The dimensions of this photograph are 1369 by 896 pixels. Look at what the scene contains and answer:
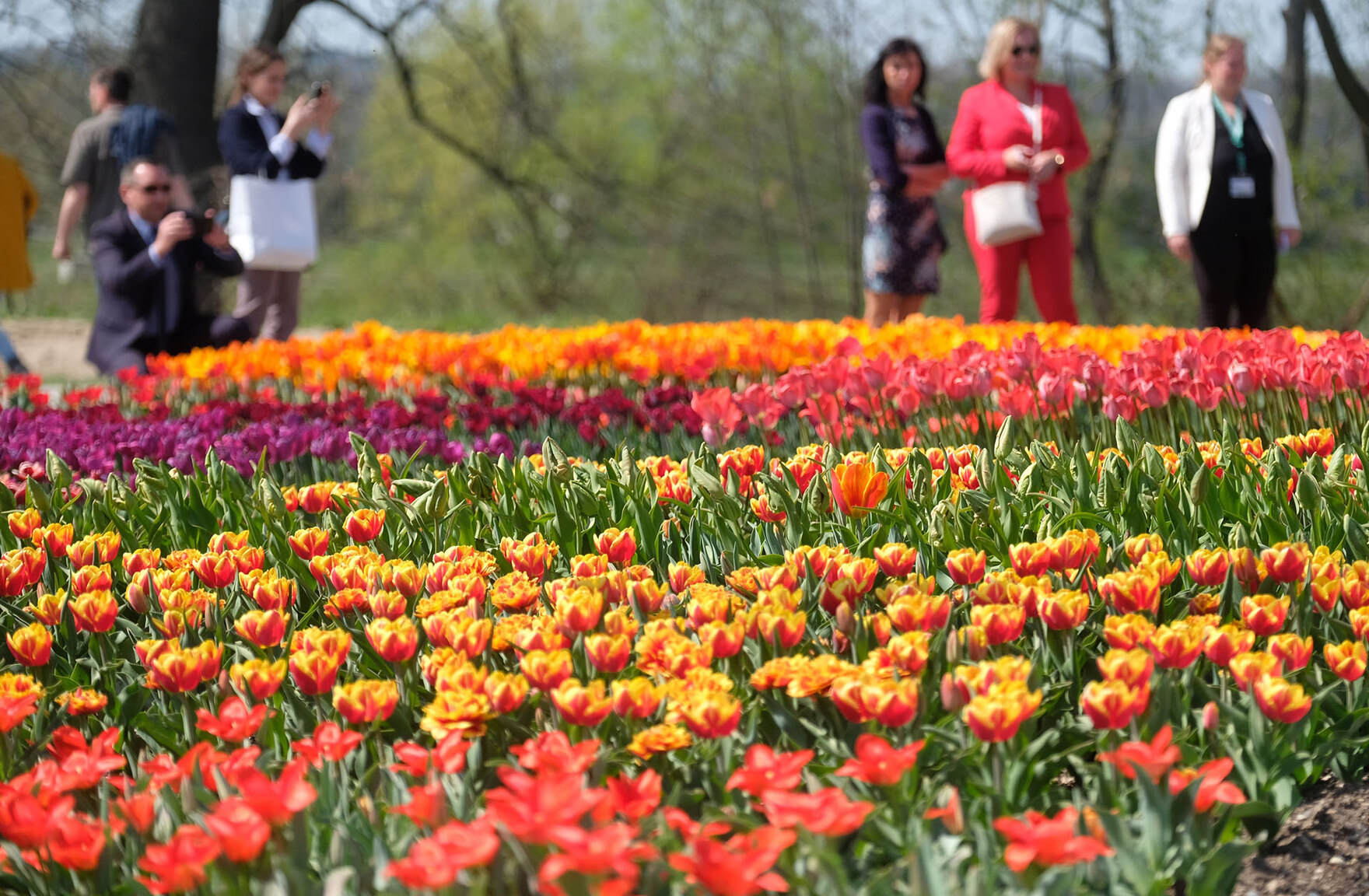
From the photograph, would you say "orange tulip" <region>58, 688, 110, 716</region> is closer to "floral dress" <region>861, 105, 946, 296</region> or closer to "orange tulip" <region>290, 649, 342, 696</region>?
"orange tulip" <region>290, 649, 342, 696</region>

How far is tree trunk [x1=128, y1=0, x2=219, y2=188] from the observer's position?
941 cm

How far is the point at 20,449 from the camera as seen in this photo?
10.8 feet

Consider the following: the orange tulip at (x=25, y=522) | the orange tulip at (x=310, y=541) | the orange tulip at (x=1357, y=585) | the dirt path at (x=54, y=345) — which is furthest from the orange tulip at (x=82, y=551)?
the dirt path at (x=54, y=345)

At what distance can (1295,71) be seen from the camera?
9703 millimetres

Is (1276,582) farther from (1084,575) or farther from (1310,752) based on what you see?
(1310,752)

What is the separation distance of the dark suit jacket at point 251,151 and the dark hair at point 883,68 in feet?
8.51

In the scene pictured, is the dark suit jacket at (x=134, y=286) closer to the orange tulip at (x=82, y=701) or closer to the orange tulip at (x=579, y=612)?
the orange tulip at (x=82, y=701)

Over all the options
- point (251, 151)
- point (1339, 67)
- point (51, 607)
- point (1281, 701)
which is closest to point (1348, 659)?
point (1281, 701)

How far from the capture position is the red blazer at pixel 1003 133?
5.70m

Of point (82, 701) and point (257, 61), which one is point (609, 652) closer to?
point (82, 701)

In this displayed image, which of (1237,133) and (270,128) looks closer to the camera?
(1237,133)

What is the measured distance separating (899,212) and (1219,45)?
153cm

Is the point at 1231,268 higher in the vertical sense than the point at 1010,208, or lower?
lower

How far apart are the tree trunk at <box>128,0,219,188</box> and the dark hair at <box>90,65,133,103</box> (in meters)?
2.01
